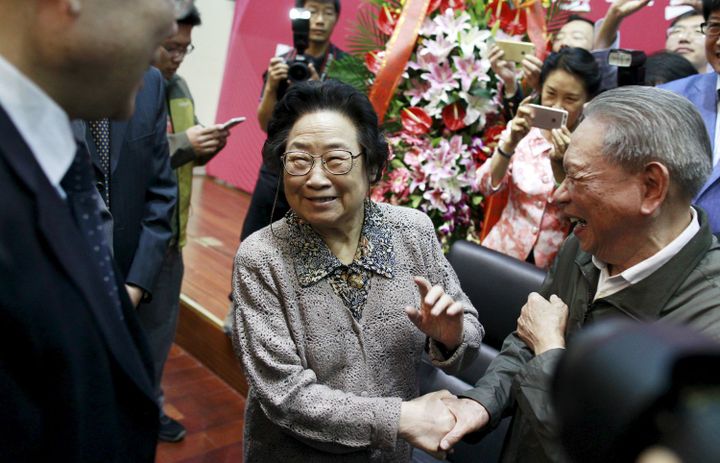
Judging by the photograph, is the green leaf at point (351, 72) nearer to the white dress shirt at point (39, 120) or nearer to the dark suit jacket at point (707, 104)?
the dark suit jacket at point (707, 104)

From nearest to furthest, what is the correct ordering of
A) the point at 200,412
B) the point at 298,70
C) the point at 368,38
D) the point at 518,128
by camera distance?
1. the point at 518,128
2. the point at 298,70
3. the point at 368,38
4. the point at 200,412

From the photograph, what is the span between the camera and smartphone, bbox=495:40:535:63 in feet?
7.25

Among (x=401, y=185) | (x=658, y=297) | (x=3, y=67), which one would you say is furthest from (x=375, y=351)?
(x=401, y=185)

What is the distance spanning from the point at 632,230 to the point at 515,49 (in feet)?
4.07

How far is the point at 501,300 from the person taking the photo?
1.94 metres

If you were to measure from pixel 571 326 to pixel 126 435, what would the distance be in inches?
36.8

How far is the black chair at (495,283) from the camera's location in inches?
74.9

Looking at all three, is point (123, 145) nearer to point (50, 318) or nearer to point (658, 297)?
point (50, 318)

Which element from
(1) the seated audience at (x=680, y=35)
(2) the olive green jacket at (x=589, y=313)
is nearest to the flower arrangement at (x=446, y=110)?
(1) the seated audience at (x=680, y=35)

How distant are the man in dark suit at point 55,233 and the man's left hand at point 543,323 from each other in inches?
32.7

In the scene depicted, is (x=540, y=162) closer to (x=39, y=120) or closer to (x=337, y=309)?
(x=337, y=309)

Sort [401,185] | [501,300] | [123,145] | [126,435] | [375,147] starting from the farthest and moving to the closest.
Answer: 1. [401,185]
2. [501,300]
3. [123,145]
4. [375,147]
5. [126,435]

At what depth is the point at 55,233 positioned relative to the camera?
0.61 m

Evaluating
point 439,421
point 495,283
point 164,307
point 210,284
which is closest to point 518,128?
point 495,283
